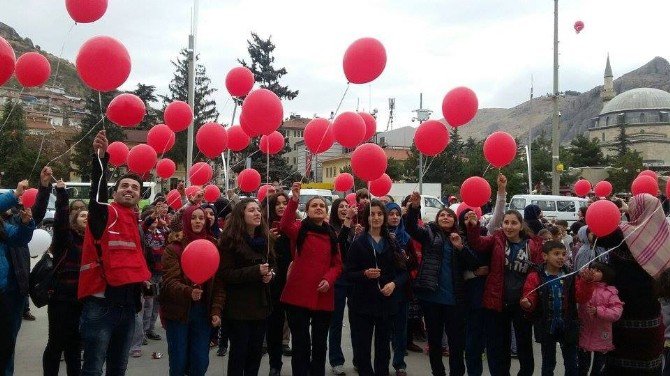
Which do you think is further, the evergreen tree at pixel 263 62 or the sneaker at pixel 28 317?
the evergreen tree at pixel 263 62

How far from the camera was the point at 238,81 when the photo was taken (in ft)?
25.1

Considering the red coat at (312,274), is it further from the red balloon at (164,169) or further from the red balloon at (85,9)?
the red balloon at (164,169)

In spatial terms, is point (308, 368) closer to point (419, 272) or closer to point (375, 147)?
point (419, 272)

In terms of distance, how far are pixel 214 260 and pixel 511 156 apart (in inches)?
145

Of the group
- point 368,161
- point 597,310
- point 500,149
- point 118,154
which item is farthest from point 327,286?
point 118,154

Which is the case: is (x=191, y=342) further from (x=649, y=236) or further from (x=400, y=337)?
(x=649, y=236)

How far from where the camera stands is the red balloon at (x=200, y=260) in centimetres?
410

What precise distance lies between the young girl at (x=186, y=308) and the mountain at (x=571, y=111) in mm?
159134

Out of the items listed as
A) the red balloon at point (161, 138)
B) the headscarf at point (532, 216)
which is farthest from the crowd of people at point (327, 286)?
the red balloon at point (161, 138)

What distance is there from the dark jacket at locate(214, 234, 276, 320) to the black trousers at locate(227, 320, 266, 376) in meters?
0.08

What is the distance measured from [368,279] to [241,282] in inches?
43.9

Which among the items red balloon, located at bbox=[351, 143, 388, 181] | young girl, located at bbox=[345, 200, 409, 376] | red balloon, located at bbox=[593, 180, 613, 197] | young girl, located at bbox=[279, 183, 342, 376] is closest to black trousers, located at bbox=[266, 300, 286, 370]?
young girl, located at bbox=[279, 183, 342, 376]

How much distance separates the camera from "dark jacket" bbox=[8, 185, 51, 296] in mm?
4184

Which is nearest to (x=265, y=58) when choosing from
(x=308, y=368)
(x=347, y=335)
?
(x=347, y=335)
